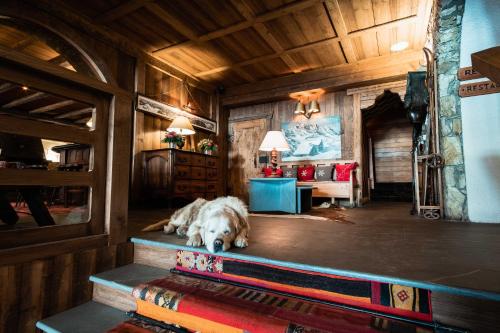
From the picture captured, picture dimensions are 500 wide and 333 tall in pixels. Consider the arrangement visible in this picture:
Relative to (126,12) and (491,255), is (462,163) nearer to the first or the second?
(491,255)

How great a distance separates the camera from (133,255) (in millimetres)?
2186

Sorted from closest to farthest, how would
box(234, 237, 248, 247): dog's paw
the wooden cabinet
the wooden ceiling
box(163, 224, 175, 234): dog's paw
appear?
box(234, 237, 248, 247): dog's paw, box(163, 224, 175, 234): dog's paw, the wooden ceiling, the wooden cabinet

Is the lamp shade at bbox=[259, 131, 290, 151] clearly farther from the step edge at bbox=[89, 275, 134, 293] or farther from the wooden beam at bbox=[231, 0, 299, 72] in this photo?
the step edge at bbox=[89, 275, 134, 293]

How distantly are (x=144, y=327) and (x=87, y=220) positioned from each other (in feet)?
3.28

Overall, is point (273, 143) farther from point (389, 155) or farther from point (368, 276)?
point (389, 155)

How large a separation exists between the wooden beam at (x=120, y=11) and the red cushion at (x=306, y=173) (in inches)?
186

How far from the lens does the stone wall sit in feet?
10.4

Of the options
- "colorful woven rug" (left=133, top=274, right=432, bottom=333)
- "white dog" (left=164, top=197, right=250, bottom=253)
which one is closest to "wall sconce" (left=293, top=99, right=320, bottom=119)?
"white dog" (left=164, top=197, right=250, bottom=253)

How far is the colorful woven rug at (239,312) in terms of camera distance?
1139mm

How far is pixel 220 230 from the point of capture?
1756 millimetres

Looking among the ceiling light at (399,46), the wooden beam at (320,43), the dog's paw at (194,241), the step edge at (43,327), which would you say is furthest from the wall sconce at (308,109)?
the step edge at (43,327)

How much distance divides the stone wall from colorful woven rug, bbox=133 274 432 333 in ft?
9.29

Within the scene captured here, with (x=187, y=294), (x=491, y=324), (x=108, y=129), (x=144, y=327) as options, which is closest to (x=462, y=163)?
(x=491, y=324)

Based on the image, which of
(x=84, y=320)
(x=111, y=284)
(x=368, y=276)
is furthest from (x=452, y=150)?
(x=84, y=320)
